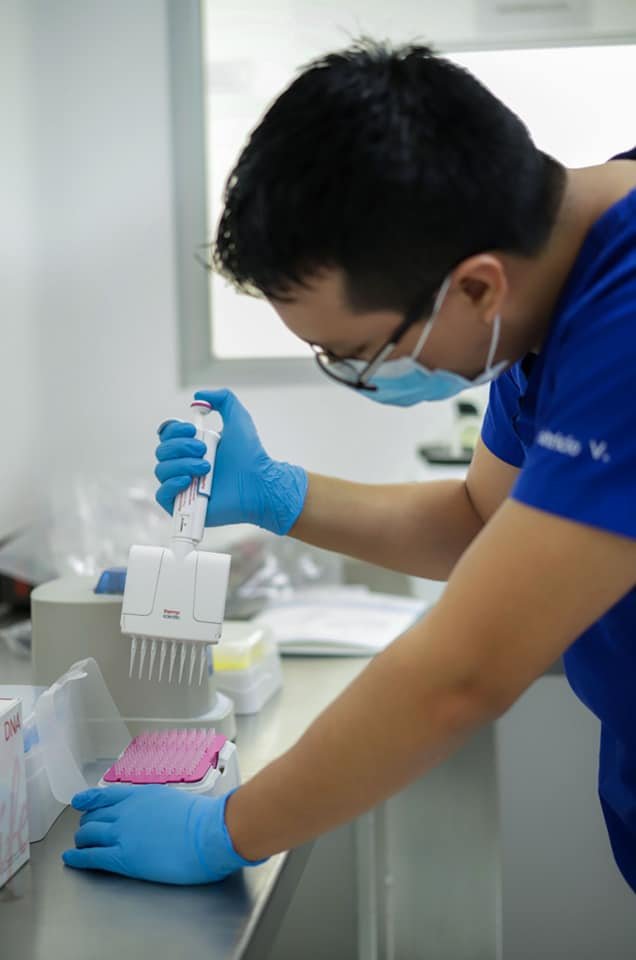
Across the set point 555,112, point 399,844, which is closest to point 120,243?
point 555,112

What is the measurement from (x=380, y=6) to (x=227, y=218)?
1.96m

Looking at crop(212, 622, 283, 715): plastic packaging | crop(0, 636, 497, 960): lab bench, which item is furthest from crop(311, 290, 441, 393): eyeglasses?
crop(212, 622, 283, 715): plastic packaging

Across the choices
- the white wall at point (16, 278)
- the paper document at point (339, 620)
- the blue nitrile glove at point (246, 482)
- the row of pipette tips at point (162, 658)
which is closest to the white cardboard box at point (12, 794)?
the row of pipette tips at point (162, 658)

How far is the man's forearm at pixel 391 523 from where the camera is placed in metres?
1.36

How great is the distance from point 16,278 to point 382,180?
196 centimetres

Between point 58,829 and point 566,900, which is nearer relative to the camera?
point 58,829

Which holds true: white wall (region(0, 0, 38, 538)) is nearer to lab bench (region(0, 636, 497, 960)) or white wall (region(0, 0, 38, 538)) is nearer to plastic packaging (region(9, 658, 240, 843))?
lab bench (region(0, 636, 497, 960))

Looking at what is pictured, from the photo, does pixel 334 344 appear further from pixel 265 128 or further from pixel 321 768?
pixel 321 768

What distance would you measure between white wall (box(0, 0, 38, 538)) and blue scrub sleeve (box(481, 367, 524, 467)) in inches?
59.8

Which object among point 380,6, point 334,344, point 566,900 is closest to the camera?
point 334,344

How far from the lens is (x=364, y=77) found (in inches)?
34.5

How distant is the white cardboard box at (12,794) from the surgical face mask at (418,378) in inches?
17.6

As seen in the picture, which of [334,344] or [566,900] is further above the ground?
[334,344]

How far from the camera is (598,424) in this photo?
32.5 inches
